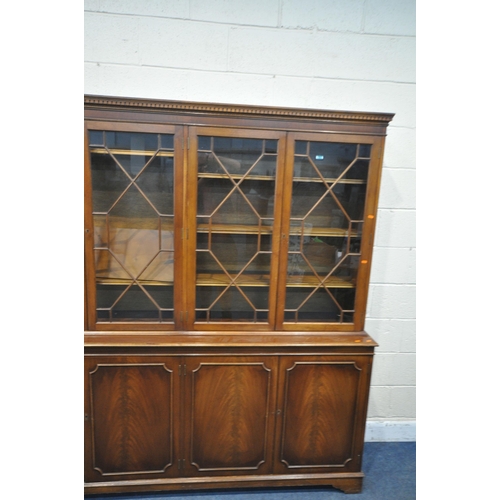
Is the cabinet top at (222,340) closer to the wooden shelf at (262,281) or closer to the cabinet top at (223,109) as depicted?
the wooden shelf at (262,281)

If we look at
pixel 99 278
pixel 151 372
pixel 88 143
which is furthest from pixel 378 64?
pixel 151 372

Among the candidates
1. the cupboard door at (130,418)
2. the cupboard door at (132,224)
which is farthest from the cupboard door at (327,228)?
the cupboard door at (130,418)

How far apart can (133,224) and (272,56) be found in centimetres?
114

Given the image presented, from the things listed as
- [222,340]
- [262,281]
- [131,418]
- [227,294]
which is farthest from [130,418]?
[262,281]

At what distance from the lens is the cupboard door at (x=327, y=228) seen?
1.40 metres

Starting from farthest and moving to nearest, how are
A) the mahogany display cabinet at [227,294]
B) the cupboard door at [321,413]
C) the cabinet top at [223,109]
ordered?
1. the cupboard door at [321,413]
2. the mahogany display cabinet at [227,294]
3. the cabinet top at [223,109]

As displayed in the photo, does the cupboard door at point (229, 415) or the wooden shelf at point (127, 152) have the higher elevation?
→ the wooden shelf at point (127, 152)

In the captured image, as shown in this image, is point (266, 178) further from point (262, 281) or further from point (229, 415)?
point (229, 415)

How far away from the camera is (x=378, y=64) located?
1.66 meters

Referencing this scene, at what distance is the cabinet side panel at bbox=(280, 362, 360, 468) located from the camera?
1.48m

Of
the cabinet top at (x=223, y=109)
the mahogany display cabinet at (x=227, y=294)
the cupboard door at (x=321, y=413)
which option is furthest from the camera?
the cupboard door at (x=321, y=413)

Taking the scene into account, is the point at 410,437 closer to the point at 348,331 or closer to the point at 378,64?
the point at 348,331

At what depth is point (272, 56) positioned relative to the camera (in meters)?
1.60

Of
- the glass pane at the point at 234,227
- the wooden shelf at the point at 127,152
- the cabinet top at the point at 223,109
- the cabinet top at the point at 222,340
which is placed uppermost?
the cabinet top at the point at 223,109
